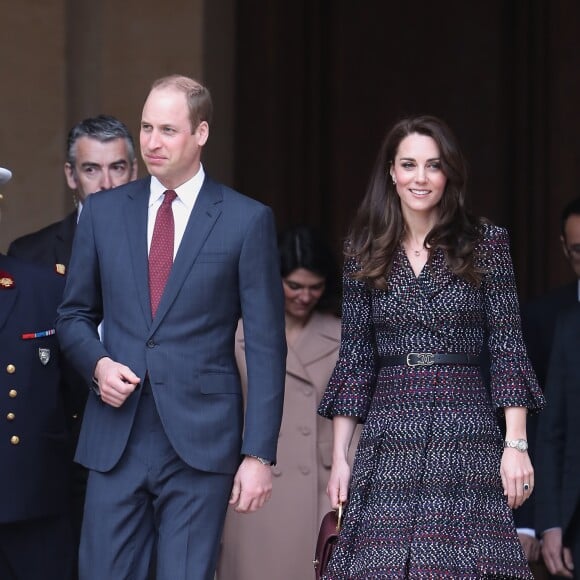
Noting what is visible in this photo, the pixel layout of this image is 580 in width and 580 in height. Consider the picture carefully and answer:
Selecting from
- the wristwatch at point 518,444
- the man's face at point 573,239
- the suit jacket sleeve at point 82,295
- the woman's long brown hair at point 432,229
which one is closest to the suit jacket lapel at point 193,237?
the suit jacket sleeve at point 82,295

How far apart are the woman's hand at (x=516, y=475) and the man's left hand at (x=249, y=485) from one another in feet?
2.05

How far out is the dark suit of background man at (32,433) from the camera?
5.32 metres

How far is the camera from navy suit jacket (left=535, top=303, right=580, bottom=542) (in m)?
5.93

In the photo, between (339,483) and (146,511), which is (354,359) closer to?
(339,483)

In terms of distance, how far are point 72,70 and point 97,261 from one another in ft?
9.94

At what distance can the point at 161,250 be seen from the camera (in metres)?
4.91

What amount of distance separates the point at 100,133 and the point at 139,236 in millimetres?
1608

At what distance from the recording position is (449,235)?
4.99m

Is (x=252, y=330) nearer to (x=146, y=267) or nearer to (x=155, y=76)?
(x=146, y=267)

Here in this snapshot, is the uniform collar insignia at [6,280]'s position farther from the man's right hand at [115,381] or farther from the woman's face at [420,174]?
the woman's face at [420,174]

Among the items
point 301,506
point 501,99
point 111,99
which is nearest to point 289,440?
point 301,506

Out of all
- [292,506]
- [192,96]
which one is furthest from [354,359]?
[292,506]

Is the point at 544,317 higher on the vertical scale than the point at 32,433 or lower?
higher

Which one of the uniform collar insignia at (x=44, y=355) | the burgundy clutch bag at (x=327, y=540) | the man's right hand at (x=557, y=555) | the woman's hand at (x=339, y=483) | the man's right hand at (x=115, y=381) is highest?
the uniform collar insignia at (x=44, y=355)
